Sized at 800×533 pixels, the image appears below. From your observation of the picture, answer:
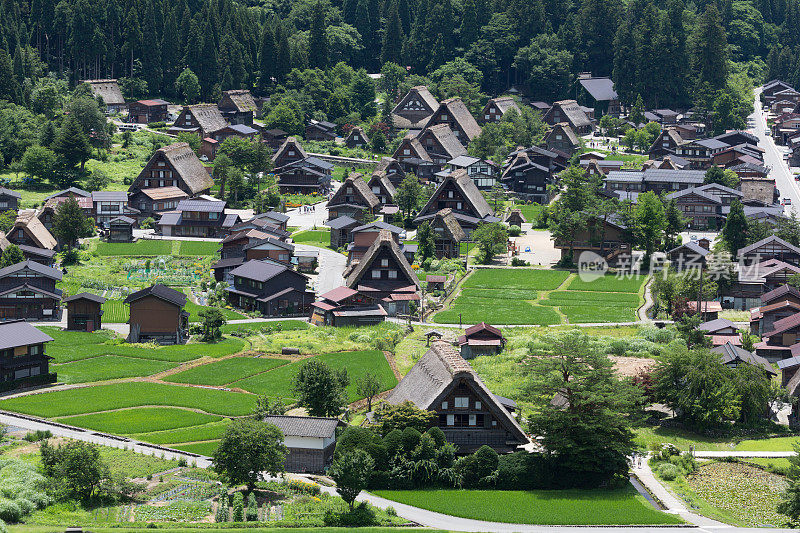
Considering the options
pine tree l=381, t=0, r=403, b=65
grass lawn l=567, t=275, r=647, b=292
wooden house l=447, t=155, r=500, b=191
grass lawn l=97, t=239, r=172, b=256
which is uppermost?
pine tree l=381, t=0, r=403, b=65

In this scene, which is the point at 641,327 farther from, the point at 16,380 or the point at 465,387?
the point at 16,380

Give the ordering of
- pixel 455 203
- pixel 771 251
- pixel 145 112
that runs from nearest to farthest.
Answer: pixel 771 251
pixel 455 203
pixel 145 112

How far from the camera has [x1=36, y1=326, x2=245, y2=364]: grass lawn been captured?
204 feet

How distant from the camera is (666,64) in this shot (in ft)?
422

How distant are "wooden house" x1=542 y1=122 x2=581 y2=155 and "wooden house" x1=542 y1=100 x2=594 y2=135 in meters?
5.44

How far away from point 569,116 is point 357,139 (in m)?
22.0

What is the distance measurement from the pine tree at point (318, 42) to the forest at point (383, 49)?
0.16 meters

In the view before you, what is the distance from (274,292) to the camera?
74562 millimetres

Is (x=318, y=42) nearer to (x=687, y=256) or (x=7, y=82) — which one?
(x=7, y=82)

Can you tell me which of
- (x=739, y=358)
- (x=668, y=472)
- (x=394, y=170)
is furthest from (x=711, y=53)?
(x=668, y=472)

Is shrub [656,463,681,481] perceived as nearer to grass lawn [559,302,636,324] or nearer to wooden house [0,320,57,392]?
grass lawn [559,302,636,324]

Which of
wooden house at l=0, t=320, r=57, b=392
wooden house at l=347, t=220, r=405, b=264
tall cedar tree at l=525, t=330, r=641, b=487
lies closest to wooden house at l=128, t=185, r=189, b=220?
wooden house at l=347, t=220, r=405, b=264

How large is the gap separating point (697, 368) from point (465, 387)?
39.3ft

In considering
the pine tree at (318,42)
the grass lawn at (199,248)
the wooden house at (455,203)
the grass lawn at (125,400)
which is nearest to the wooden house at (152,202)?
the grass lawn at (199,248)
